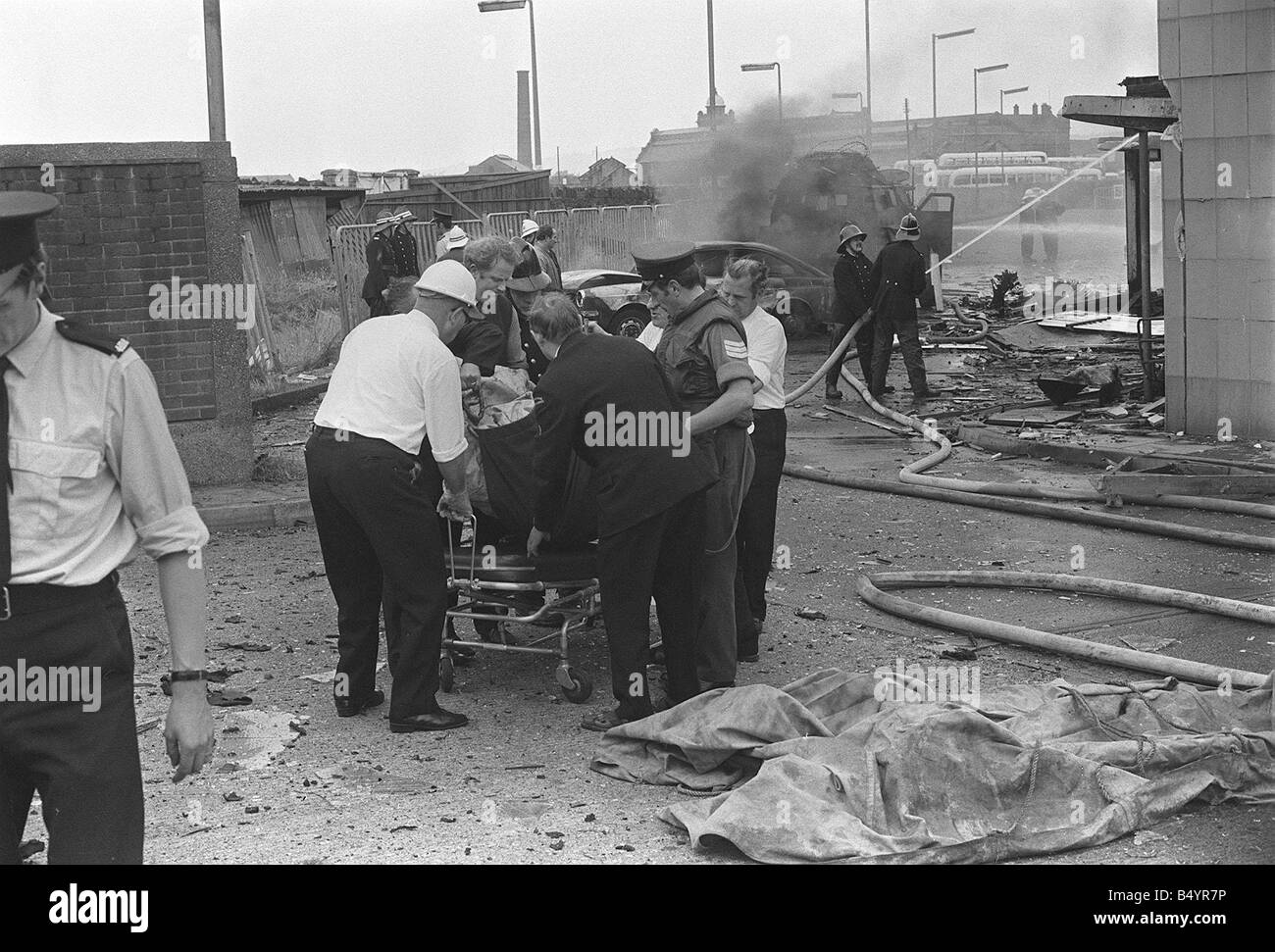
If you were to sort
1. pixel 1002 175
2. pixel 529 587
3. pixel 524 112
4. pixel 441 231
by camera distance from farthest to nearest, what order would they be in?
pixel 1002 175
pixel 524 112
pixel 441 231
pixel 529 587

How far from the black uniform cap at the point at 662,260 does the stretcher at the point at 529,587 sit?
1237 millimetres

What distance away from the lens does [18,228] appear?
2.97 m

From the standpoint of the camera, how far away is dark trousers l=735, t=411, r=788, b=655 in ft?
23.7

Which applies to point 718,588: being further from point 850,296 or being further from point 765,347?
point 850,296

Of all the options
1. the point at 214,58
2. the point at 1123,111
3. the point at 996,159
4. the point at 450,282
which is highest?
the point at 996,159

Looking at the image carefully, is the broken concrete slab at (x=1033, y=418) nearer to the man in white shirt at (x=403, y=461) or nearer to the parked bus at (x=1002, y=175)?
the man in white shirt at (x=403, y=461)

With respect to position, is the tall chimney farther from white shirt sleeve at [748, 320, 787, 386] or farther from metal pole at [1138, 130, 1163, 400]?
white shirt sleeve at [748, 320, 787, 386]

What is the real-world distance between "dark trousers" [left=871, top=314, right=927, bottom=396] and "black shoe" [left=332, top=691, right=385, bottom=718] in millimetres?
10691

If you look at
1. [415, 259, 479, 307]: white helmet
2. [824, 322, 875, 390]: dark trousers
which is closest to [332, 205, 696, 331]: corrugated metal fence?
[824, 322, 875, 390]: dark trousers

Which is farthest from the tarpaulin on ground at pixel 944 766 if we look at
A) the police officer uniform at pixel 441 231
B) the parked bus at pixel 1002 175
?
the parked bus at pixel 1002 175

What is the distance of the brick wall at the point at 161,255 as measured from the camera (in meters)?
11.0

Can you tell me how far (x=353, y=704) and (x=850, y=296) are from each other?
11.3 m

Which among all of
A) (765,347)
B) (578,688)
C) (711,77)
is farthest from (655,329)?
(711,77)

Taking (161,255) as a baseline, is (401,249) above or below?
above
